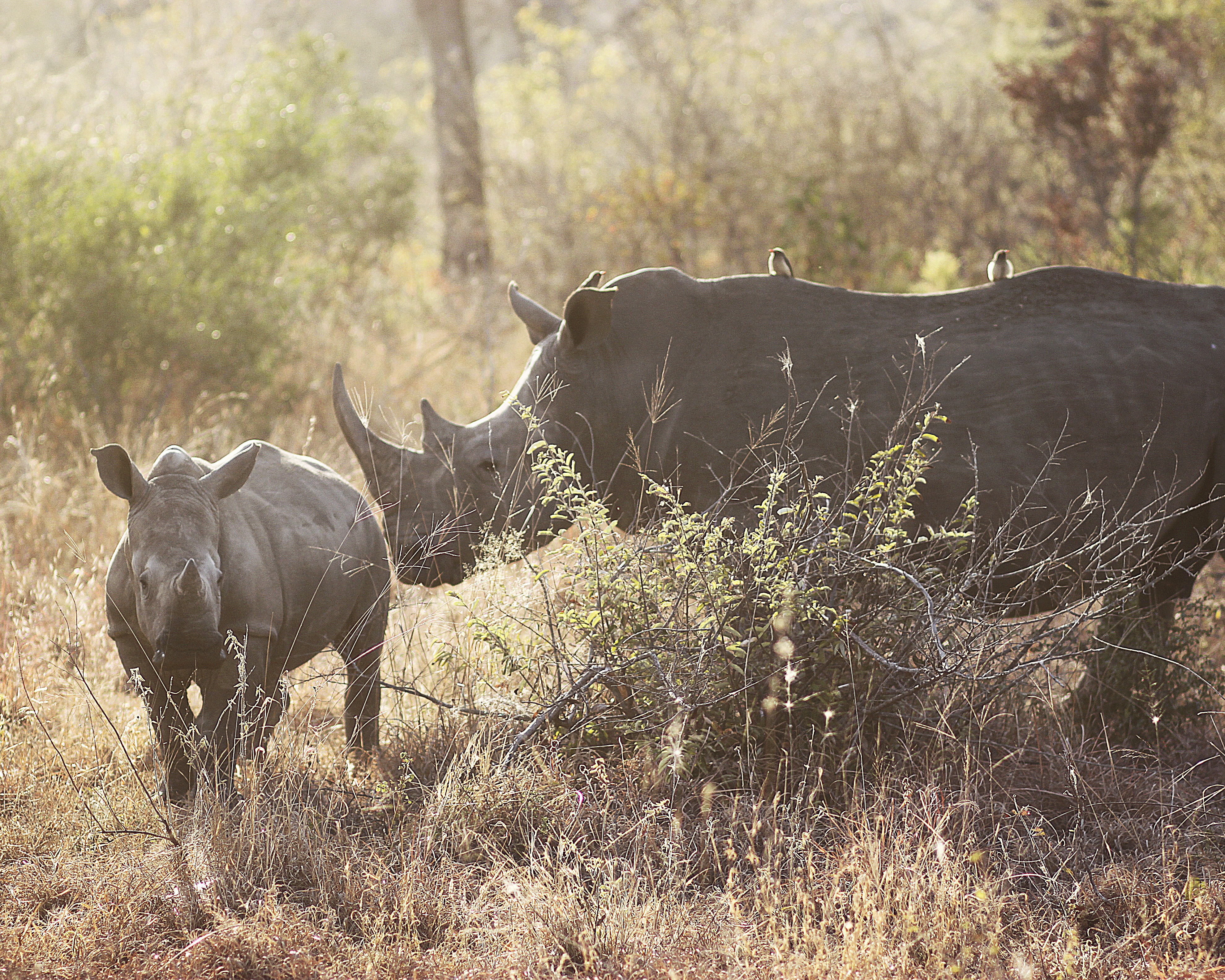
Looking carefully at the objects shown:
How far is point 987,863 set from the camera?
315 cm

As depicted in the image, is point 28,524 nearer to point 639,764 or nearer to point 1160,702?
point 639,764

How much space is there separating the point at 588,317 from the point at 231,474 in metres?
1.36

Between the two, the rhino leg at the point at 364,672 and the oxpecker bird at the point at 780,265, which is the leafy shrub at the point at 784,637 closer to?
the rhino leg at the point at 364,672

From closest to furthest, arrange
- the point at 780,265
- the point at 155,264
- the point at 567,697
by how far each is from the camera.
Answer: the point at 567,697, the point at 780,265, the point at 155,264

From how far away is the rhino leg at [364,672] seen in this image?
3.82m

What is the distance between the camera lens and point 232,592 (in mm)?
3242

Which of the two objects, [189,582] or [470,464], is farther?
[470,464]

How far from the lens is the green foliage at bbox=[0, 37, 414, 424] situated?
7125 mm

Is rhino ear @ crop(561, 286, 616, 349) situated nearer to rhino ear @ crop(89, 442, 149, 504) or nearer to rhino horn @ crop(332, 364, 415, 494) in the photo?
rhino horn @ crop(332, 364, 415, 494)

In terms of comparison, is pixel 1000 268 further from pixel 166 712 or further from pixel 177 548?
pixel 166 712

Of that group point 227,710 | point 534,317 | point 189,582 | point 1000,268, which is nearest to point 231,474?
point 189,582

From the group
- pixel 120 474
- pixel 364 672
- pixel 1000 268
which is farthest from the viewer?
pixel 1000 268

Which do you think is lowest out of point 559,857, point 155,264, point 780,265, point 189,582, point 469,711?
point 559,857

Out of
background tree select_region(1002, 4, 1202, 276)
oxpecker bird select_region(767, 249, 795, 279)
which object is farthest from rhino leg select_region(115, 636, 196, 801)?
background tree select_region(1002, 4, 1202, 276)
